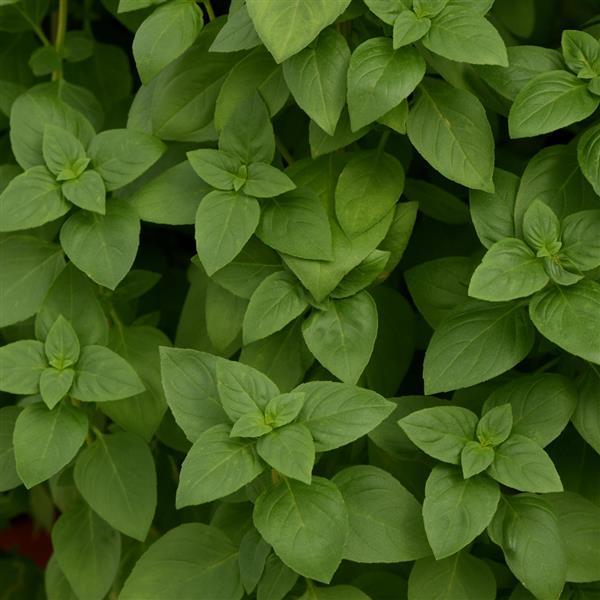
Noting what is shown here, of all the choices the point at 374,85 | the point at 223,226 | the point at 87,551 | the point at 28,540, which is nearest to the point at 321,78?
the point at 374,85

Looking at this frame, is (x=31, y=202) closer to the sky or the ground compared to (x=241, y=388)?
closer to the sky

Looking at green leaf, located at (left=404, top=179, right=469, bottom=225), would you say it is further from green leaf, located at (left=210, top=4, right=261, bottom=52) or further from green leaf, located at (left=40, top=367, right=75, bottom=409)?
green leaf, located at (left=40, top=367, right=75, bottom=409)

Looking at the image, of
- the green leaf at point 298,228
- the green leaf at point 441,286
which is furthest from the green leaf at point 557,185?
the green leaf at point 298,228

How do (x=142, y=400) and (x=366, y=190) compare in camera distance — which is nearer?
(x=366, y=190)

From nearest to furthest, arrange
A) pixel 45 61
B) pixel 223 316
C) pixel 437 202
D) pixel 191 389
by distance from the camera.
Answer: pixel 191 389
pixel 223 316
pixel 437 202
pixel 45 61

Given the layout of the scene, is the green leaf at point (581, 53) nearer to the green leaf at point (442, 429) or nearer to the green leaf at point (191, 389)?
the green leaf at point (442, 429)

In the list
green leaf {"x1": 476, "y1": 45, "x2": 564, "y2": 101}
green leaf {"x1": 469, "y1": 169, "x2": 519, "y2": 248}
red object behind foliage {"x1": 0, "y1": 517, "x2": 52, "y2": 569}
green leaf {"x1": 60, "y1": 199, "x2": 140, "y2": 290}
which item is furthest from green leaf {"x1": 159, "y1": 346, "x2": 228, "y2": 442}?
red object behind foliage {"x1": 0, "y1": 517, "x2": 52, "y2": 569}

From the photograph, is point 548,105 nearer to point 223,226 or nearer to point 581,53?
point 581,53
